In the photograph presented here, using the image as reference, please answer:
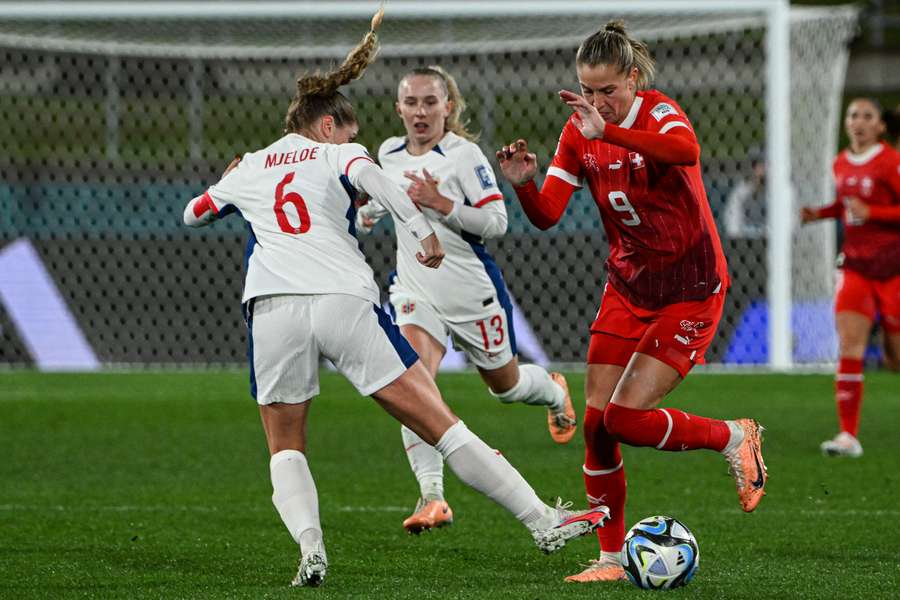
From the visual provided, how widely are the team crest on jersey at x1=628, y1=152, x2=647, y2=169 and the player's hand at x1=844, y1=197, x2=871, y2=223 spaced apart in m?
3.97

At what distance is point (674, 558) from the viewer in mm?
4828

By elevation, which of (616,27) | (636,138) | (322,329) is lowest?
(322,329)

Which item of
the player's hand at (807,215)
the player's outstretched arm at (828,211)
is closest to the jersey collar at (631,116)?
the player's hand at (807,215)

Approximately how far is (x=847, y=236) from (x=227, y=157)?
7944 millimetres

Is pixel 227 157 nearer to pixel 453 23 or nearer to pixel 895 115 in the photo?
pixel 453 23

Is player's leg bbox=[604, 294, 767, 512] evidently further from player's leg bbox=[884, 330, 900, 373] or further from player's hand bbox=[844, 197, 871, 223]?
player's leg bbox=[884, 330, 900, 373]

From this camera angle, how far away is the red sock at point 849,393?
29.1 ft

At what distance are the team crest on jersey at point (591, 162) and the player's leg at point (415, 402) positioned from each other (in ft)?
3.24

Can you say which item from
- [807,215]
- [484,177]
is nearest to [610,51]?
[484,177]

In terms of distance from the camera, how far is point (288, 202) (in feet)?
16.5

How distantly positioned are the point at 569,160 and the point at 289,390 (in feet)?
4.50

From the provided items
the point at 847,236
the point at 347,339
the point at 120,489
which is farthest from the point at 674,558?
the point at 847,236

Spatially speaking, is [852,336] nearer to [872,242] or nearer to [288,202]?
[872,242]

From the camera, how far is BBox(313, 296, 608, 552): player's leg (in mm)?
4934
